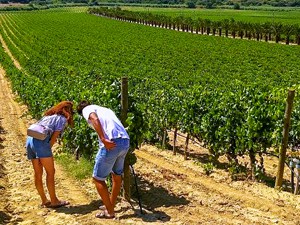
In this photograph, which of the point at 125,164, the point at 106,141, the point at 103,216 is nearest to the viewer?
the point at 106,141

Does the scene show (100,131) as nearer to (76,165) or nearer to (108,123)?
(108,123)

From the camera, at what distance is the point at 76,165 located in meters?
10.7

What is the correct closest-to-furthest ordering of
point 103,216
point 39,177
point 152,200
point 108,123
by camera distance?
point 108,123, point 103,216, point 39,177, point 152,200

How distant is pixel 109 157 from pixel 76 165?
382cm

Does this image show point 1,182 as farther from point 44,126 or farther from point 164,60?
point 164,60

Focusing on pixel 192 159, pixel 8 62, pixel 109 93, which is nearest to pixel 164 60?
pixel 8 62

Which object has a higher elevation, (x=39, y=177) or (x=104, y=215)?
(x=39, y=177)

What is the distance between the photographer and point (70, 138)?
12.1 m

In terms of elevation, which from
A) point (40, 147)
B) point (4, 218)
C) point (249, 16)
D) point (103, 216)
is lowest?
point (249, 16)

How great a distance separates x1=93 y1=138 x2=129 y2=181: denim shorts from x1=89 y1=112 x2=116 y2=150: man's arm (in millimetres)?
84

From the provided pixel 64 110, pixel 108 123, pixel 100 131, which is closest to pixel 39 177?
pixel 64 110

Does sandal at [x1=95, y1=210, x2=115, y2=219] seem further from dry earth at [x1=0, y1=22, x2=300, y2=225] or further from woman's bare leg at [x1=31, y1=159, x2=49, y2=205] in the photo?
woman's bare leg at [x1=31, y1=159, x2=49, y2=205]

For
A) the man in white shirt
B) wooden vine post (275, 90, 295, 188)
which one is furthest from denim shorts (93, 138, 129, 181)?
wooden vine post (275, 90, 295, 188)

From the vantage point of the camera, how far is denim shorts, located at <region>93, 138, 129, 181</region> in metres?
7.05
